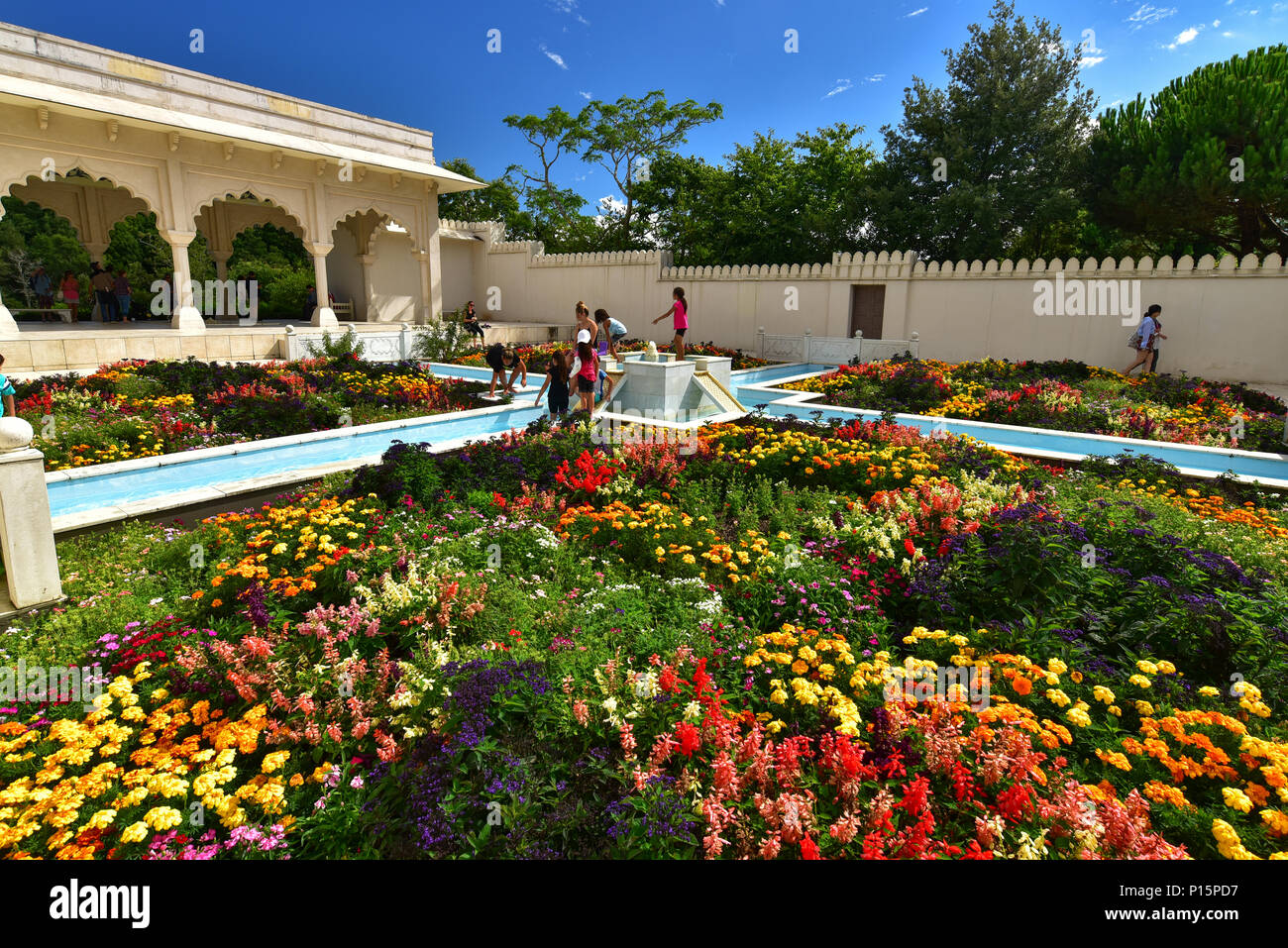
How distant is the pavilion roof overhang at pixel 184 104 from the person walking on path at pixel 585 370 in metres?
9.64

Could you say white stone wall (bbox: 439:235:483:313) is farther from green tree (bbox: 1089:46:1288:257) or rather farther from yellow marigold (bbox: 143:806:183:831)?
yellow marigold (bbox: 143:806:183:831)

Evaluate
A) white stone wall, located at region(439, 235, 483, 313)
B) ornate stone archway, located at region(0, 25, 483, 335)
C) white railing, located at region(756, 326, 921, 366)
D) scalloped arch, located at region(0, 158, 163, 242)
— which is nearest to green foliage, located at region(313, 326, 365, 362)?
ornate stone archway, located at region(0, 25, 483, 335)

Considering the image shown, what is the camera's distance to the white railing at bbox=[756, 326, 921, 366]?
1563cm

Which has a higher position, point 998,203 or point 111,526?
point 998,203

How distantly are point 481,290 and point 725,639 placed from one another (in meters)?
22.2

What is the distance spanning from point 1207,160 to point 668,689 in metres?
18.5

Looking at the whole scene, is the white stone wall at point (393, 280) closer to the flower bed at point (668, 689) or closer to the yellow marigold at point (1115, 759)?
the flower bed at point (668, 689)

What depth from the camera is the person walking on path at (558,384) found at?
845 cm

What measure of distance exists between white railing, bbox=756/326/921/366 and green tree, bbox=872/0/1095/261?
5522 mm

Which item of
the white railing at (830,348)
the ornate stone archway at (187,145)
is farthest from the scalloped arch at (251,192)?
the white railing at (830,348)

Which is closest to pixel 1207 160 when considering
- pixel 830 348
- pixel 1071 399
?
pixel 830 348
